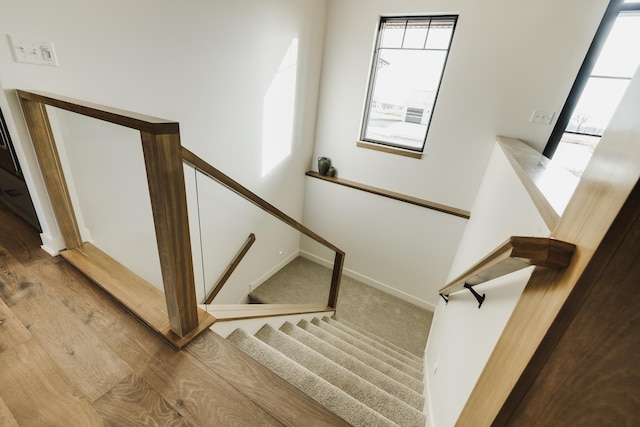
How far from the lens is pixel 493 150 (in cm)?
284

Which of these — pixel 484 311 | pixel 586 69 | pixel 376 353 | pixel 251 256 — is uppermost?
pixel 586 69

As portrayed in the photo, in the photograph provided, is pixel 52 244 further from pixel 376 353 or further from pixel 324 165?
pixel 324 165

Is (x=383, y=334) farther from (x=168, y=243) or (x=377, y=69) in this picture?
(x=377, y=69)

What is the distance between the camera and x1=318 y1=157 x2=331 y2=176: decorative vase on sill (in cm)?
381

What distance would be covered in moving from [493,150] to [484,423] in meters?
2.74

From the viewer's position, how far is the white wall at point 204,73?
4.84ft

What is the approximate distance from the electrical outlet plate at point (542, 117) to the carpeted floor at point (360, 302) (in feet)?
8.13

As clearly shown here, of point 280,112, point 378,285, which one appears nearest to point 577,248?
point 280,112

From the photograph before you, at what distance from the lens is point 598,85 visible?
2383 mm

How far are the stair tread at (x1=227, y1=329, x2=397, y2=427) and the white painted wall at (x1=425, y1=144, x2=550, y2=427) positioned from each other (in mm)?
384

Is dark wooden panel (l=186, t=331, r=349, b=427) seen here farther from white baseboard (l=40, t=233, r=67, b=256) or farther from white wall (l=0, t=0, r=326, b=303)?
white baseboard (l=40, t=233, r=67, b=256)

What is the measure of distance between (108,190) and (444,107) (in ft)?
10.1

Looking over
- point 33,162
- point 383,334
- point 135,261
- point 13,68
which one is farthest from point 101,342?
point 383,334

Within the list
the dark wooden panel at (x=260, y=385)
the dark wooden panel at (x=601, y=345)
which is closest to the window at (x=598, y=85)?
the dark wooden panel at (x=601, y=345)
